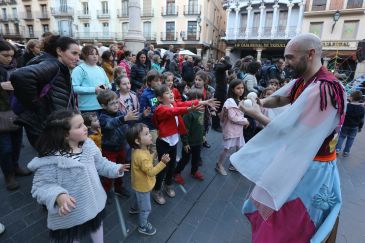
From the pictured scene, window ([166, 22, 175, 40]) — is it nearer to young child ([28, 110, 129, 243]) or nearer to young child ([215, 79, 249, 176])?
young child ([215, 79, 249, 176])

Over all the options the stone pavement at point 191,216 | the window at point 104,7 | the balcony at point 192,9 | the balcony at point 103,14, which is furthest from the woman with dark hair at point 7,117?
the window at point 104,7

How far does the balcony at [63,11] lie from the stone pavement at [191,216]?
36.2 m

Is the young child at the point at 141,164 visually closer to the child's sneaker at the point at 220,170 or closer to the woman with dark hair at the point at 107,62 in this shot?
the child's sneaker at the point at 220,170

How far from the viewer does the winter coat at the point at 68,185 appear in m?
1.52

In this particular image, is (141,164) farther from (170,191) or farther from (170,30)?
(170,30)

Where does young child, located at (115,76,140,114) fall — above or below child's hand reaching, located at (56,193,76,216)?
above

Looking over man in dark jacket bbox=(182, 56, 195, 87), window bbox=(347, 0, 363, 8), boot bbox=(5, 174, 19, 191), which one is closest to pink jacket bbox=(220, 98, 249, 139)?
man in dark jacket bbox=(182, 56, 195, 87)

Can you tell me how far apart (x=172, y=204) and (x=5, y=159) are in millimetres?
2232

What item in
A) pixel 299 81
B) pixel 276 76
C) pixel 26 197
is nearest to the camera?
pixel 299 81

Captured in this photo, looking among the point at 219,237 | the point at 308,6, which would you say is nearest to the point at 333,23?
the point at 308,6

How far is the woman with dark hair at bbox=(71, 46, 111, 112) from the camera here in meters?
3.15

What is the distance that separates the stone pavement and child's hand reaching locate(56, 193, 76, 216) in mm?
1109

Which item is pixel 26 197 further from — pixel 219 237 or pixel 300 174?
pixel 300 174

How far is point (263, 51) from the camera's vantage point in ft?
89.8
